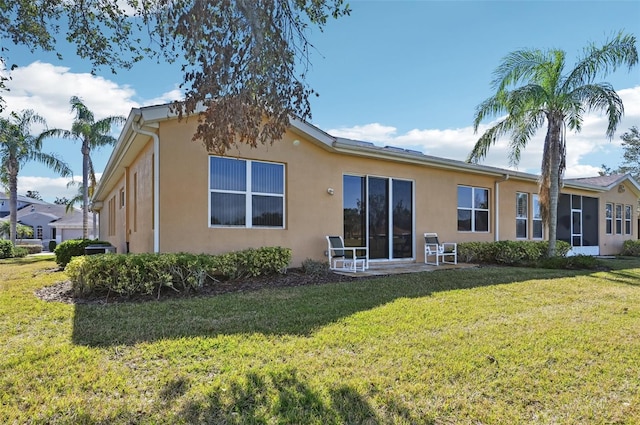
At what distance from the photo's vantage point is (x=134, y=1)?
5.54 meters

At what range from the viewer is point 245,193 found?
940 cm

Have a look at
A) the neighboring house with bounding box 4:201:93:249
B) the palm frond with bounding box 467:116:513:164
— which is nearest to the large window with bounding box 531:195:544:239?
the palm frond with bounding box 467:116:513:164

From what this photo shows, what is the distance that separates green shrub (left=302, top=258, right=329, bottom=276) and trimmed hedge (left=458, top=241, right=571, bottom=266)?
18.3ft

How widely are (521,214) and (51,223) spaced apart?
43884 mm

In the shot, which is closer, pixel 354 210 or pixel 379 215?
pixel 354 210

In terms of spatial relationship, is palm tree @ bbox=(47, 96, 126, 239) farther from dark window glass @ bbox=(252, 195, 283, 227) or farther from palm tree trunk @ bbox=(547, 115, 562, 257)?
palm tree trunk @ bbox=(547, 115, 562, 257)

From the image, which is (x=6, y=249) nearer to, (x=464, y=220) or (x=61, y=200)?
(x=464, y=220)

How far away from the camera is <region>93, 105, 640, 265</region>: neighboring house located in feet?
28.0

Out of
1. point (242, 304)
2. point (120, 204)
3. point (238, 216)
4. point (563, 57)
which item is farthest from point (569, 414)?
point (120, 204)

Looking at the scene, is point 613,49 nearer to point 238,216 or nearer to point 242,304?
point 238,216

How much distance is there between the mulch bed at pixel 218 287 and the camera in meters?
6.80

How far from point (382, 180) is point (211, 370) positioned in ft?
29.8

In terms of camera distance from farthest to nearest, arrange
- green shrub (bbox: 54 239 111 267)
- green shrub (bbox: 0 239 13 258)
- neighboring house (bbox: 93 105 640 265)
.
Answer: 1. green shrub (bbox: 0 239 13 258)
2. green shrub (bbox: 54 239 111 267)
3. neighboring house (bbox: 93 105 640 265)

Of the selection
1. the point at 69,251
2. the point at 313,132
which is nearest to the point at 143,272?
the point at 313,132
